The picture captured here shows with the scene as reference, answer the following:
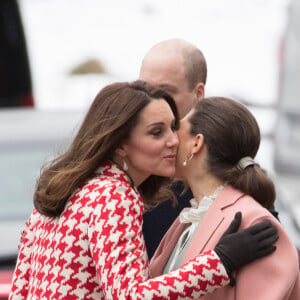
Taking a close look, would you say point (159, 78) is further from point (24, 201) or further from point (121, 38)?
point (121, 38)

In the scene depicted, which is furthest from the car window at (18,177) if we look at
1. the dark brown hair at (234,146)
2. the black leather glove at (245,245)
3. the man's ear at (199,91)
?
the black leather glove at (245,245)

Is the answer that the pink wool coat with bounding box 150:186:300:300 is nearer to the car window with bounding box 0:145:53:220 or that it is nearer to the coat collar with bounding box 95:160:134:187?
the coat collar with bounding box 95:160:134:187

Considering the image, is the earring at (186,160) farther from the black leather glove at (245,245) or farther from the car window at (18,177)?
the car window at (18,177)

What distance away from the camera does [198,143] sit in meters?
3.34

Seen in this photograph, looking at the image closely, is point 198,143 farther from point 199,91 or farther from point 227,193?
point 199,91

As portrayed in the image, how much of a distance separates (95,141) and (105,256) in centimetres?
40

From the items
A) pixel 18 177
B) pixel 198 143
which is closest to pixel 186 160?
pixel 198 143

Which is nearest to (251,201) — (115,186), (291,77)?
(115,186)

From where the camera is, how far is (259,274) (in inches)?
121

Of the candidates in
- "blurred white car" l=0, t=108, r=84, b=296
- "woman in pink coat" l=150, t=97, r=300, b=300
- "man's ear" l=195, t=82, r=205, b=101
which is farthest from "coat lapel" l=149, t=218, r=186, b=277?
"blurred white car" l=0, t=108, r=84, b=296

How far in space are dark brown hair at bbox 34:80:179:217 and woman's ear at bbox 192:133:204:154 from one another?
7.7 inches

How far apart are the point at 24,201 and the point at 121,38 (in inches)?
893

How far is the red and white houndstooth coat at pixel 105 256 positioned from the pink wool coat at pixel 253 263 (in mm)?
90

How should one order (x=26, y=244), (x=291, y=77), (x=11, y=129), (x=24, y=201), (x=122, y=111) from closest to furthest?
(x=122, y=111)
(x=26, y=244)
(x=24, y=201)
(x=11, y=129)
(x=291, y=77)
